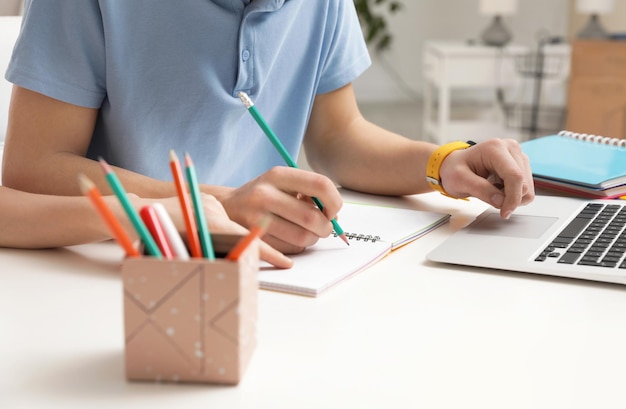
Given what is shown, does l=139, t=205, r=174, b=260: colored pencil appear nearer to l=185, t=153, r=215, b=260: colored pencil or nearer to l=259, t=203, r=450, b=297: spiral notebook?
l=185, t=153, r=215, b=260: colored pencil

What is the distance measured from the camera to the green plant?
5.75m

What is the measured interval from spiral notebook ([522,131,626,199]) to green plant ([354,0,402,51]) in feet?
15.0

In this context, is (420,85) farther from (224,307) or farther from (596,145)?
(224,307)

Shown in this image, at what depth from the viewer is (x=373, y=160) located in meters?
1.13

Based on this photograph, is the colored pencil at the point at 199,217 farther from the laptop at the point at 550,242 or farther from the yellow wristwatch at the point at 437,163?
the yellow wristwatch at the point at 437,163

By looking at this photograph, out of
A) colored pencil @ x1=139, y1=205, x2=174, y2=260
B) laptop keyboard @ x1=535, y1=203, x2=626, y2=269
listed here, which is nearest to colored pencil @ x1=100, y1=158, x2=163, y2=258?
colored pencil @ x1=139, y1=205, x2=174, y2=260

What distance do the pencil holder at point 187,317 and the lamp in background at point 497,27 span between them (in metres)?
4.35

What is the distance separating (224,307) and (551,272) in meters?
0.38

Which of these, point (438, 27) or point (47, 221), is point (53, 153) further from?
point (438, 27)

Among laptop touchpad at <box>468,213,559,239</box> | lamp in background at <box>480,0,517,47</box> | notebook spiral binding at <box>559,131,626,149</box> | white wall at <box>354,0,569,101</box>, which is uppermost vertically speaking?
laptop touchpad at <box>468,213,559,239</box>

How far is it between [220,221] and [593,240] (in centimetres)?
39

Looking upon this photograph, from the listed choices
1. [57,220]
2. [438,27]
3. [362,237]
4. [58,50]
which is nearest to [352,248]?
[362,237]

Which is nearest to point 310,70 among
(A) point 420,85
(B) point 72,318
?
A: (B) point 72,318

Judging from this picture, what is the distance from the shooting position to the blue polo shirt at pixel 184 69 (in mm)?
909
